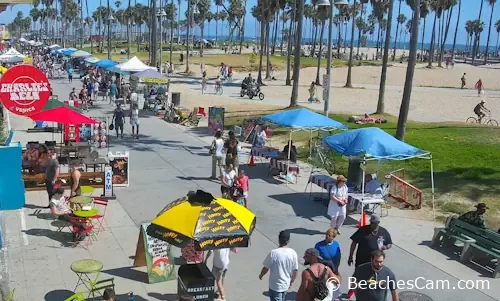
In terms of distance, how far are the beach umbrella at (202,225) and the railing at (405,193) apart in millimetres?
8250

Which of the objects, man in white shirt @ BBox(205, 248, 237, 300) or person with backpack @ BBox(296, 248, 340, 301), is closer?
person with backpack @ BBox(296, 248, 340, 301)

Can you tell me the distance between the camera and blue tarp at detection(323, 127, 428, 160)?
1339cm

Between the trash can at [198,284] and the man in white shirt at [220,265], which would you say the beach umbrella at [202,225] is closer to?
the man in white shirt at [220,265]

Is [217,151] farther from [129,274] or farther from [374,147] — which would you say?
[129,274]

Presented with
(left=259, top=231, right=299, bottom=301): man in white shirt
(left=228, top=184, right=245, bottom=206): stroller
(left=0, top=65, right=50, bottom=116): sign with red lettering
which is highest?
(left=0, top=65, right=50, bottom=116): sign with red lettering

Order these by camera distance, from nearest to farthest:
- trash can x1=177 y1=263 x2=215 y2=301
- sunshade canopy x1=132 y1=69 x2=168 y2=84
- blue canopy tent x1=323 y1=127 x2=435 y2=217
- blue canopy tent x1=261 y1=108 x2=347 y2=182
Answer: trash can x1=177 y1=263 x2=215 y2=301 → blue canopy tent x1=323 y1=127 x2=435 y2=217 → blue canopy tent x1=261 y1=108 x2=347 y2=182 → sunshade canopy x1=132 y1=69 x2=168 y2=84

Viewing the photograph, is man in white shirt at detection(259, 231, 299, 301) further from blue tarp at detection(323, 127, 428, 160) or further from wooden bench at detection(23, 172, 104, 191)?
wooden bench at detection(23, 172, 104, 191)

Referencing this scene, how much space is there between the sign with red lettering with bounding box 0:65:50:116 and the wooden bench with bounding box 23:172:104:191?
588 cm

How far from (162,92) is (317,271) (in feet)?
84.5

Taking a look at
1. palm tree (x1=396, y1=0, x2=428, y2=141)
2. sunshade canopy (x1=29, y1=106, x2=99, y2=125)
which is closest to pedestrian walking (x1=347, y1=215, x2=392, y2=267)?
sunshade canopy (x1=29, y1=106, x2=99, y2=125)

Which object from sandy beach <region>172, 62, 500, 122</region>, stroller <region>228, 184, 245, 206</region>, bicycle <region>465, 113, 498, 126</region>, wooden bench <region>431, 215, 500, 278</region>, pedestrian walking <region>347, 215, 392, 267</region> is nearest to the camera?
pedestrian walking <region>347, 215, 392, 267</region>

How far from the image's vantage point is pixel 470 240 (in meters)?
11.3

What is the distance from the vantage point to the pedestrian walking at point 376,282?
6.97 m

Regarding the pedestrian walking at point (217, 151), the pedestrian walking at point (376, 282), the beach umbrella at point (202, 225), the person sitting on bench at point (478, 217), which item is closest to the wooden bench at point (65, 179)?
the pedestrian walking at point (217, 151)
